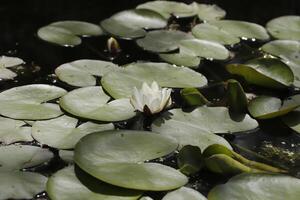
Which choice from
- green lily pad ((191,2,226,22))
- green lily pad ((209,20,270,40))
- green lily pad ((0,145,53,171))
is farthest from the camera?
green lily pad ((191,2,226,22))

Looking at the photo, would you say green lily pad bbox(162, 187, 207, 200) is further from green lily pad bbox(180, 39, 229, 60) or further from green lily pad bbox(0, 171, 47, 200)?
green lily pad bbox(180, 39, 229, 60)

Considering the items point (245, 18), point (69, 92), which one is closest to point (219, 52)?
point (245, 18)

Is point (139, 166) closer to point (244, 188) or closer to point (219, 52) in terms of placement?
point (244, 188)

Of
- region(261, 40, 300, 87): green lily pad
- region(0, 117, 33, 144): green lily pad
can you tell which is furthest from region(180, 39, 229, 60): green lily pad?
region(0, 117, 33, 144): green lily pad

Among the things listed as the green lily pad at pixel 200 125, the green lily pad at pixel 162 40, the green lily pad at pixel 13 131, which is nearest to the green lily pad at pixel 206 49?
the green lily pad at pixel 162 40

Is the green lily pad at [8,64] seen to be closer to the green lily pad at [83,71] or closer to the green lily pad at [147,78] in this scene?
the green lily pad at [83,71]

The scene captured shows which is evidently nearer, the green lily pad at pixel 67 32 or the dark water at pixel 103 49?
the dark water at pixel 103 49
